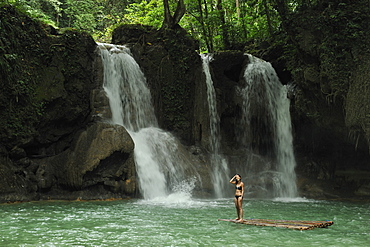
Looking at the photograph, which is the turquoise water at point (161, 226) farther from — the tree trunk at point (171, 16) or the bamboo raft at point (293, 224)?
the tree trunk at point (171, 16)

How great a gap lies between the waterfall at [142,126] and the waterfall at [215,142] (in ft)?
5.46

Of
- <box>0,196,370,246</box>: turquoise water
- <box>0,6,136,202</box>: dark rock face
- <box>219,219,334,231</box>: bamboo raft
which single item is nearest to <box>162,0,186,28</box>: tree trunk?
<box>0,6,136,202</box>: dark rock face

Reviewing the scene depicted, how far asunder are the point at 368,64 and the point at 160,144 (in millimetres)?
9438

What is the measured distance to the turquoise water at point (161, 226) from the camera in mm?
7617

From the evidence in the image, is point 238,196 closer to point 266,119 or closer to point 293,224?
point 293,224

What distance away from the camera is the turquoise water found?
25.0 feet

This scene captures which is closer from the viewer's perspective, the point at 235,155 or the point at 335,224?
the point at 335,224

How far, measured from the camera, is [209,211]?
12.0 meters

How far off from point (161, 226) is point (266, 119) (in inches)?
492

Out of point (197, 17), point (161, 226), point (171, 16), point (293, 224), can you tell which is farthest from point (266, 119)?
point (161, 226)

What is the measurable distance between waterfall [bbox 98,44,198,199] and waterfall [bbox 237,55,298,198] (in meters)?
4.48

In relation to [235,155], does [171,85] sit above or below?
above

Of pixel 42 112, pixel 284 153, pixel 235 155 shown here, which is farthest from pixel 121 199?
pixel 284 153

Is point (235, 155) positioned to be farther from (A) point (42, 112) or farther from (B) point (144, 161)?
(A) point (42, 112)
